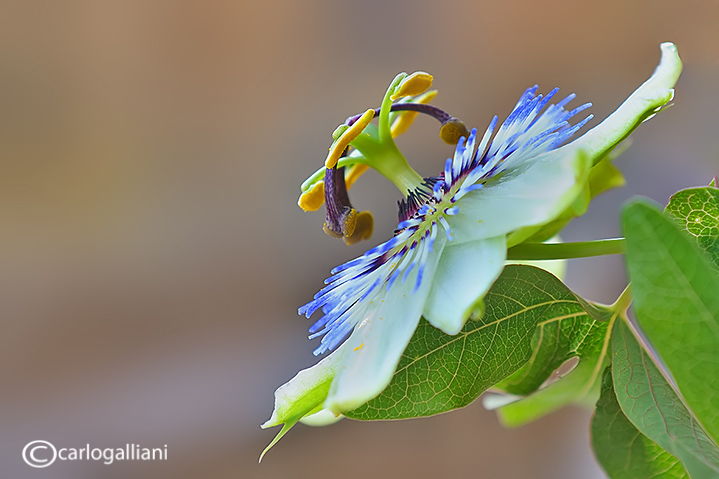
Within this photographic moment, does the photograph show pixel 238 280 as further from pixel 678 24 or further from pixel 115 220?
pixel 678 24

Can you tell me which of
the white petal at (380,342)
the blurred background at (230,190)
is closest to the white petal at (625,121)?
the white petal at (380,342)

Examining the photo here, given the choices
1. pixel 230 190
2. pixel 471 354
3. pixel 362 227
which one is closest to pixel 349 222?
pixel 362 227

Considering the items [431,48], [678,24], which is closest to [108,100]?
[431,48]

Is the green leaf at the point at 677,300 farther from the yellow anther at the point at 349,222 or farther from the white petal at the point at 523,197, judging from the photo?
the yellow anther at the point at 349,222

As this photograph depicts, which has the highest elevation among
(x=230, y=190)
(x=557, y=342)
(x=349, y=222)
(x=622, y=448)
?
(x=230, y=190)

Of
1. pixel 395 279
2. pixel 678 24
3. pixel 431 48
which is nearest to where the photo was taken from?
pixel 395 279

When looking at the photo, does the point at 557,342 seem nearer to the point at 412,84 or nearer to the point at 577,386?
the point at 577,386
